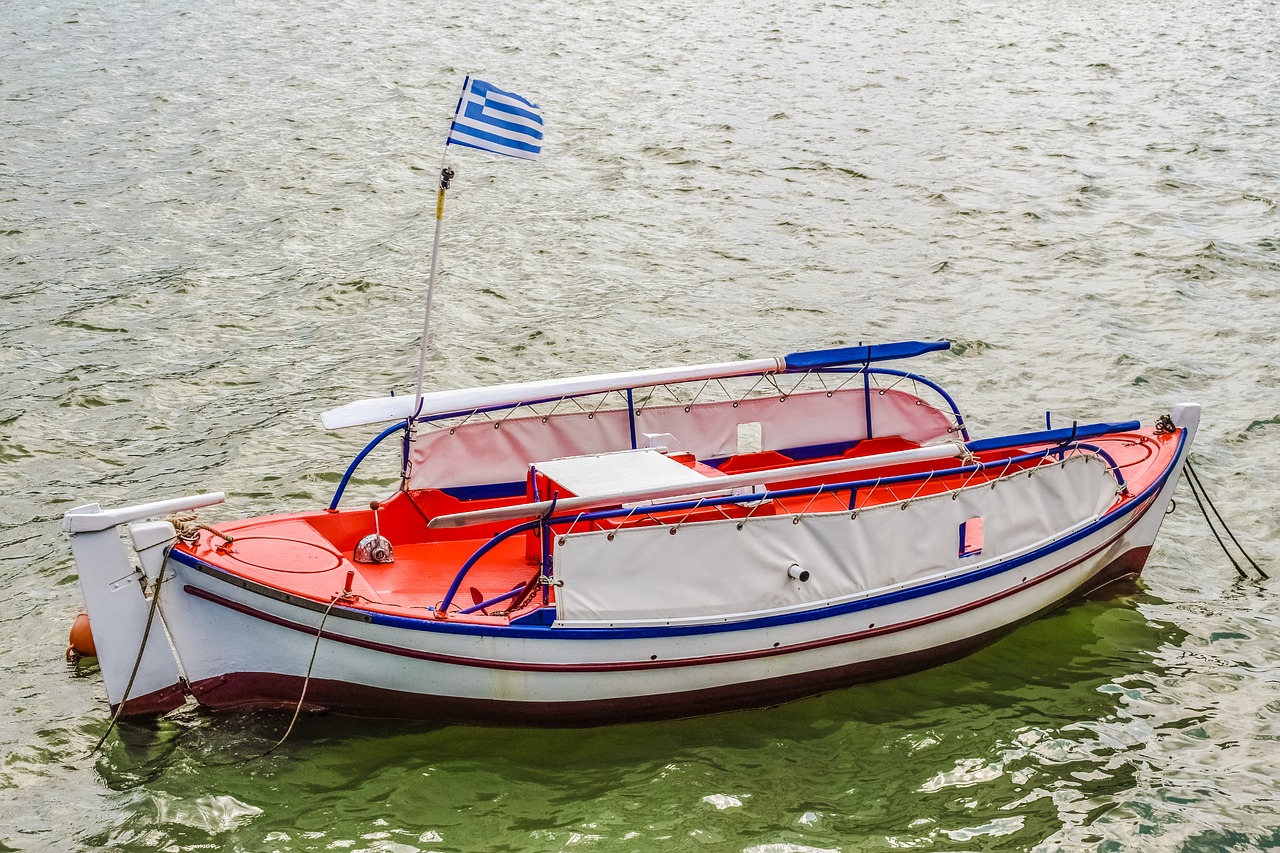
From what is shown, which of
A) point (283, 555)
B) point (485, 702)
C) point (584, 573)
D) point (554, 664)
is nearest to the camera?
point (584, 573)

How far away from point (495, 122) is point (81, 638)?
5650mm

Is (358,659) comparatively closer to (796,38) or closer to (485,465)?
(485,465)

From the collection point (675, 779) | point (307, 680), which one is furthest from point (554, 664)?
point (307, 680)

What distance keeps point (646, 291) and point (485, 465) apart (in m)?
8.98

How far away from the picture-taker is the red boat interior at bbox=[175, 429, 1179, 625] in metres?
9.62

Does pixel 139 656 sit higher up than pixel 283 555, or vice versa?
pixel 283 555

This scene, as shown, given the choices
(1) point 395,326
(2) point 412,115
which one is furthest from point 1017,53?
(1) point 395,326

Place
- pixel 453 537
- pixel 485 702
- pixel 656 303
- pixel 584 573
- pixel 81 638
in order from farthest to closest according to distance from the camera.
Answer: pixel 656 303
pixel 453 537
pixel 81 638
pixel 485 702
pixel 584 573

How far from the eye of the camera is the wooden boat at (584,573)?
9.35 meters

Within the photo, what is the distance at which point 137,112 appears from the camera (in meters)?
27.6

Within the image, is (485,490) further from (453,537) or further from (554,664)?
(554,664)

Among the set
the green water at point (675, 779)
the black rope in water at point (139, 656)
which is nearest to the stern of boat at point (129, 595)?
the black rope in water at point (139, 656)

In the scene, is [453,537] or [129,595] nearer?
[129,595]

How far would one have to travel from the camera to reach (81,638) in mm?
10578
